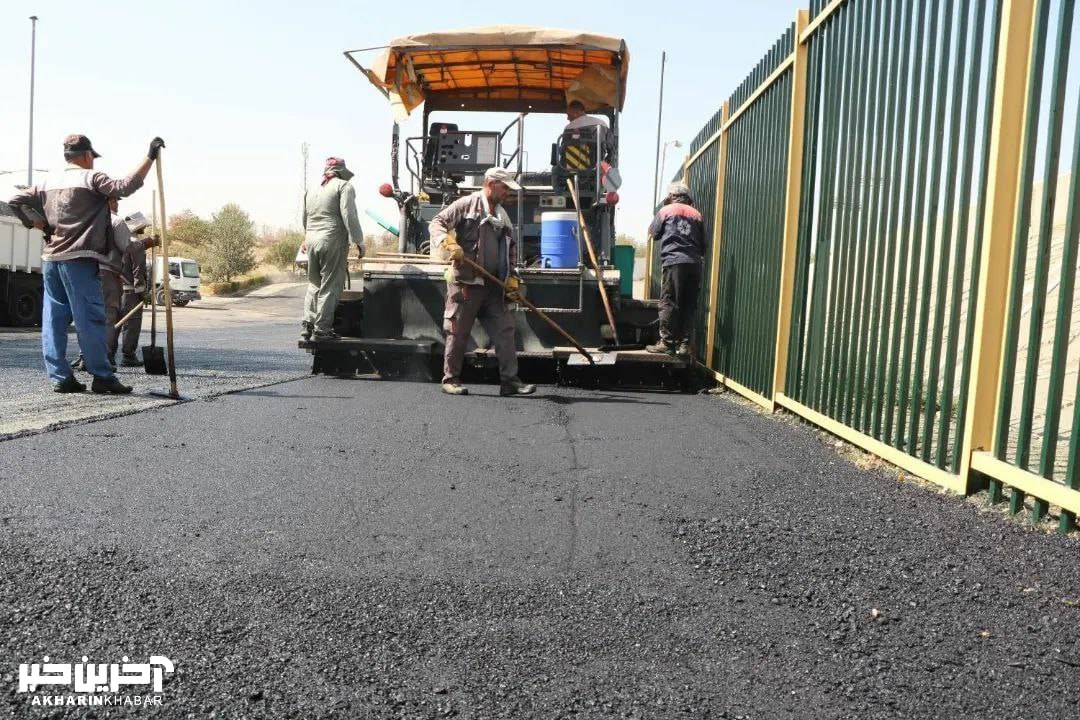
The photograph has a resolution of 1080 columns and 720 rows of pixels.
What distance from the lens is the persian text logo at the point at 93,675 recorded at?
1937 millimetres

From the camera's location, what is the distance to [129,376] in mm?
7949

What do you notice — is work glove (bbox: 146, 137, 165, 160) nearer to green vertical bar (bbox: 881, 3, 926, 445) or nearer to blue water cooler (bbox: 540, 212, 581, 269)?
blue water cooler (bbox: 540, 212, 581, 269)

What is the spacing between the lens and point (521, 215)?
29.0ft

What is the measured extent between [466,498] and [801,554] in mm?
1297

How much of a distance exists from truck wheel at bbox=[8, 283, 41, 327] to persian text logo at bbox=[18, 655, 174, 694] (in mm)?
16568

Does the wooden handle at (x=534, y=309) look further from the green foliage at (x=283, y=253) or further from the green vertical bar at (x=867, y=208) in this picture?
the green foliage at (x=283, y=253)

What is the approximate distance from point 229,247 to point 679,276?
46.8m

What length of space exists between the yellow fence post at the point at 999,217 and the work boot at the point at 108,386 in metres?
5.37

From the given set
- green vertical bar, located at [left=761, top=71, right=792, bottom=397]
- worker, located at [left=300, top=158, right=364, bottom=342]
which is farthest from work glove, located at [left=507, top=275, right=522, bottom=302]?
green vertical bar, located at [left=761, top=71, right=792, bottom=397]

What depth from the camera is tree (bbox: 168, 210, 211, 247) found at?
188ft

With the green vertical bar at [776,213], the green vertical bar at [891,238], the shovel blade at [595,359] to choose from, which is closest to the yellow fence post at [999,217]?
the green vertical bar at [891,238]

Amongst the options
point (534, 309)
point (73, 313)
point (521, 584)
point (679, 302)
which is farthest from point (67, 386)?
point (521, 584)

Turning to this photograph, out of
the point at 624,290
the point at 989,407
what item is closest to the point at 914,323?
the point at 989,407

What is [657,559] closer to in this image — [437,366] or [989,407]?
[989,407]
